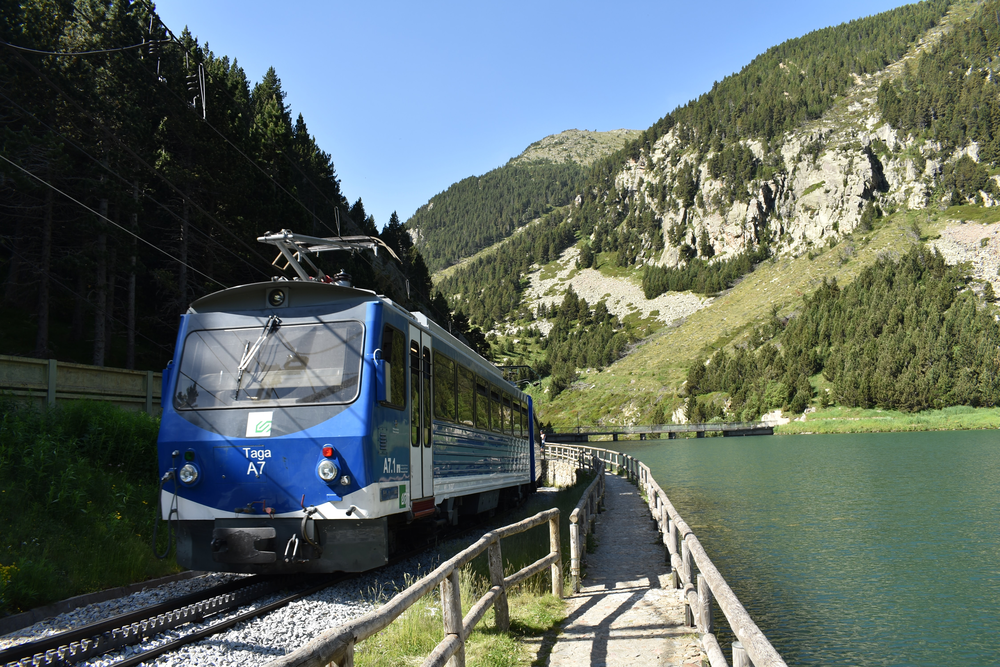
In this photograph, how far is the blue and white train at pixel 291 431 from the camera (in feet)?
28.1

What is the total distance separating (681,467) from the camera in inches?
2021

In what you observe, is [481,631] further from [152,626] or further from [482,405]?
[482,405]

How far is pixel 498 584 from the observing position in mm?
7375

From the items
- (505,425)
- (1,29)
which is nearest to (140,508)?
(505,425)

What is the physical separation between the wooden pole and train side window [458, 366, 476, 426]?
551cm

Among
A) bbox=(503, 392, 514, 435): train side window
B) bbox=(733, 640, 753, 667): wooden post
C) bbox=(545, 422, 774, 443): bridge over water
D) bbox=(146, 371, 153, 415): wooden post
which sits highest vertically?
bbox=(146, 371, 153, 415): wooden post

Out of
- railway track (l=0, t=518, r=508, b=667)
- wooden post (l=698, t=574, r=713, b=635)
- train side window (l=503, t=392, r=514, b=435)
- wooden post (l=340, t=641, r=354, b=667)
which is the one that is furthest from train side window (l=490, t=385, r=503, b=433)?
wooden post (l=340, t=641, r=354, b=667)

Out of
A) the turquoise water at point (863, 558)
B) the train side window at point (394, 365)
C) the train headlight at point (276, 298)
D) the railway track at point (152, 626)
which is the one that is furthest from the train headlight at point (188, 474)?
the turquoise water at point (863, 558)

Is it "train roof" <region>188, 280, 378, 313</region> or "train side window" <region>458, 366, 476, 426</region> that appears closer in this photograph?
"train roof" <region>188, 280, 378, 313</region>

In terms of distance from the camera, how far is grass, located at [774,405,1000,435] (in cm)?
9412

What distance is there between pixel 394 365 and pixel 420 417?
126 centimetres

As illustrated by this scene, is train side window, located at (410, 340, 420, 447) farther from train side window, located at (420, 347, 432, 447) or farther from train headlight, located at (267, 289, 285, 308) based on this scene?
train headlight, located at (267, 289, 285, 308)

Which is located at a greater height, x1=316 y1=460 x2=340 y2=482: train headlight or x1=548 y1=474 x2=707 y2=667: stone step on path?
x1=316 y1=460 x2=340 y2=482: train headlight

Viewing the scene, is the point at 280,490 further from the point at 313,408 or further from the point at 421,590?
the point at 421,590
